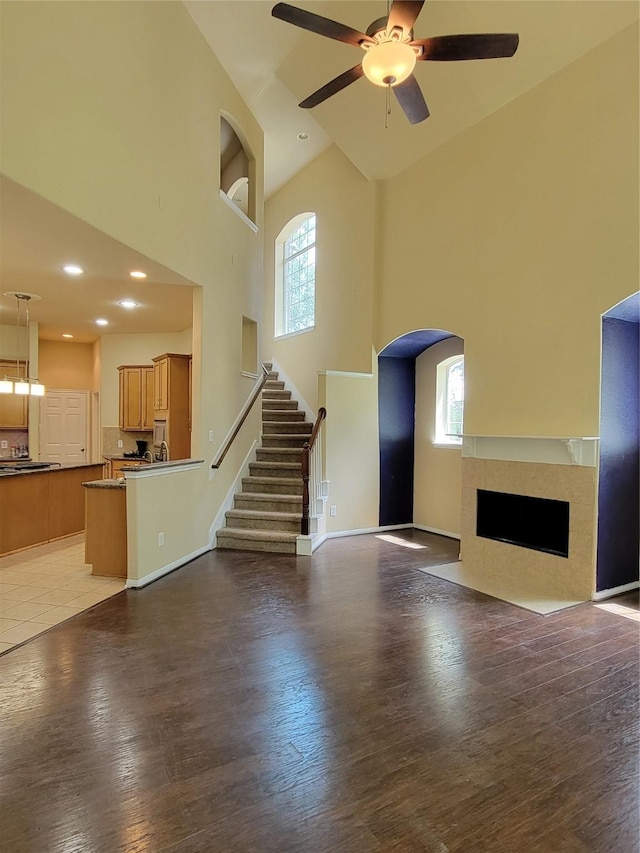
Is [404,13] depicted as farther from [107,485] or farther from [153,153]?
[107,485]

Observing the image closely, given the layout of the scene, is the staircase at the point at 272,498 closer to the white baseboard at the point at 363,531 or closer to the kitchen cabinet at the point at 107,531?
the white baseboard at the point at 363,531

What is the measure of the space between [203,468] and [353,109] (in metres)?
4.82

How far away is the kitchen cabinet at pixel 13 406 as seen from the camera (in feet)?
23.5

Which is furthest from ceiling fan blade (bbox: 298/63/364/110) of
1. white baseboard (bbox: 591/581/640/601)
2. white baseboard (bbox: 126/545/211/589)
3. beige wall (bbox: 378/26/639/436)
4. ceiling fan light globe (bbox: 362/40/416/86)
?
white baseboard (bbox: 591/581/640/601)

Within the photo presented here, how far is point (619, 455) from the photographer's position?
14.0ft

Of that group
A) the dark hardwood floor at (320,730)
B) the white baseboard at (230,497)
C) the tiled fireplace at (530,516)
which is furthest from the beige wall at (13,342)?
the tiled fireplace at (530,516)

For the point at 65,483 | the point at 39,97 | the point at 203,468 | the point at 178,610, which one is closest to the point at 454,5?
the point at 39,97

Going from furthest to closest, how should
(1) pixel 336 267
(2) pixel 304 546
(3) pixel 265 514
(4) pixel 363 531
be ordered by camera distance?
(1) pixel 336 267 < (4) pixel 363 531 < (3) pixel 265 514 < (2) pixel 304 546

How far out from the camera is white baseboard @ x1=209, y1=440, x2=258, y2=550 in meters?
5.62

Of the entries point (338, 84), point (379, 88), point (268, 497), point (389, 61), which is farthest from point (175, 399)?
point (389, 61)

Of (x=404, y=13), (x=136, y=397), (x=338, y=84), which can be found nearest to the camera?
(x=404, y=13)

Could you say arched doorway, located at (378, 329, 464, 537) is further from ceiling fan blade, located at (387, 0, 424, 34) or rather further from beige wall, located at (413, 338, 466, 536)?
ceiling fan blade, located at (387, 0, 424, 34)

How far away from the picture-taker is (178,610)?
12.3 feet

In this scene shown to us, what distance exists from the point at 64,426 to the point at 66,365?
3.92ft
